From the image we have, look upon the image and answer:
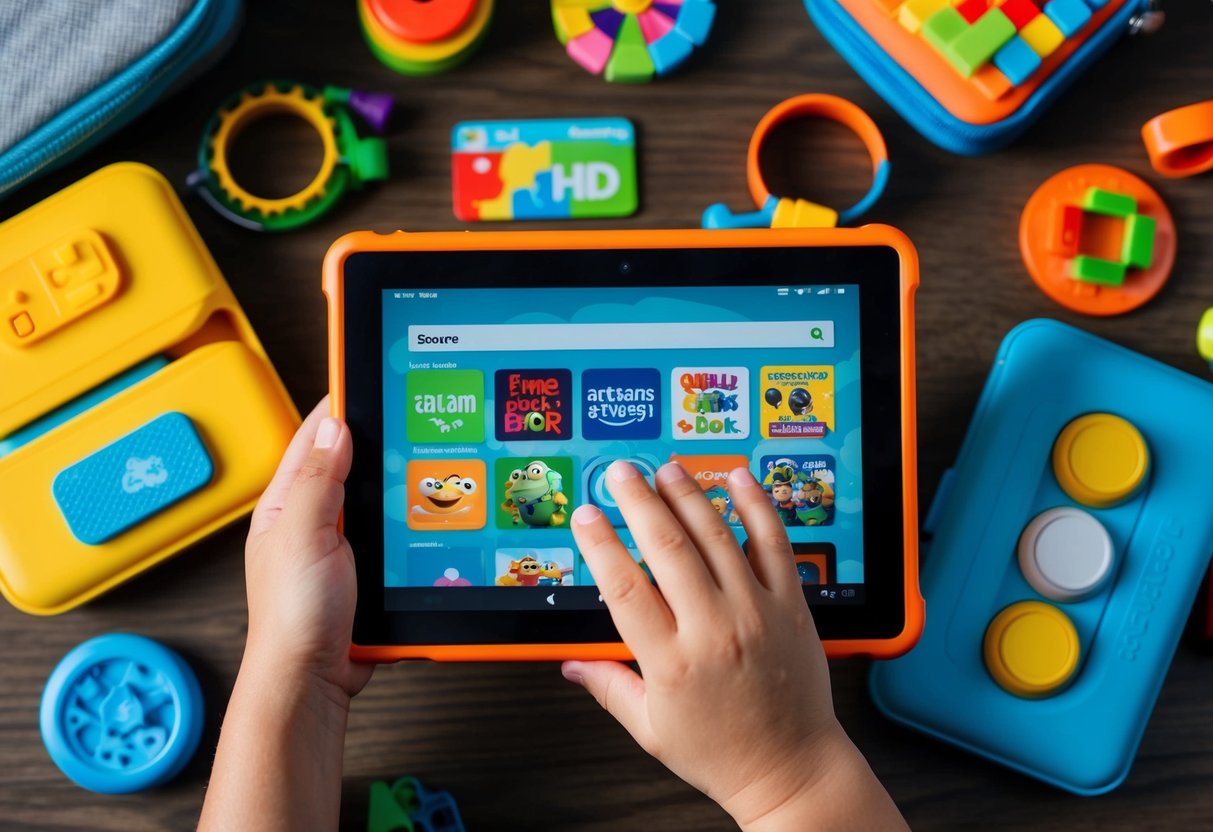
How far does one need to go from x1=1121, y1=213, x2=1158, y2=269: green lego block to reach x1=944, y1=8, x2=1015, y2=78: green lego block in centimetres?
13

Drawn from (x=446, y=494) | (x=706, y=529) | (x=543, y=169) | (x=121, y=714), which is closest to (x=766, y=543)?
(x=706, y=529)

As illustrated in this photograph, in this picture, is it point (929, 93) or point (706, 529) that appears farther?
point (929, 93)

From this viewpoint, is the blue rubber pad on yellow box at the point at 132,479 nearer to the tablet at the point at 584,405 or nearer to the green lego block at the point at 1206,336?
the tablet at the point at 584,405

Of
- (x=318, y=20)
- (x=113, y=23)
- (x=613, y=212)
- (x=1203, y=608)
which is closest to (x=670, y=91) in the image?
(x=613, y=212)

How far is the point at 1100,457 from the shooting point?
0.62 meters

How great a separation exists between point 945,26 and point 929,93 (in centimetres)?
4

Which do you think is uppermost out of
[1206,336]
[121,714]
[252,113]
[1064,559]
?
[252,113]

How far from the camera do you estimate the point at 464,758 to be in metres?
0.64

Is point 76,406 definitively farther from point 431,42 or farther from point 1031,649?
point 1031,649

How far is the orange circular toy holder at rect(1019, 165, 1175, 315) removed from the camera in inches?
25.4

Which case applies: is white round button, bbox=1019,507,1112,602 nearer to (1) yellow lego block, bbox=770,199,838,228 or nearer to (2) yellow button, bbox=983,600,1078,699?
(2) yellow button, bbox=983,600,1078,699

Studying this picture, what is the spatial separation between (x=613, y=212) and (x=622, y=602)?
0.26 metres

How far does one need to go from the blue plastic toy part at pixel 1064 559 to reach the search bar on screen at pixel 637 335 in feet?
0.48

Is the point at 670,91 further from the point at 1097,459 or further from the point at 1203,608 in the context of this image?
the point at 1203,608
